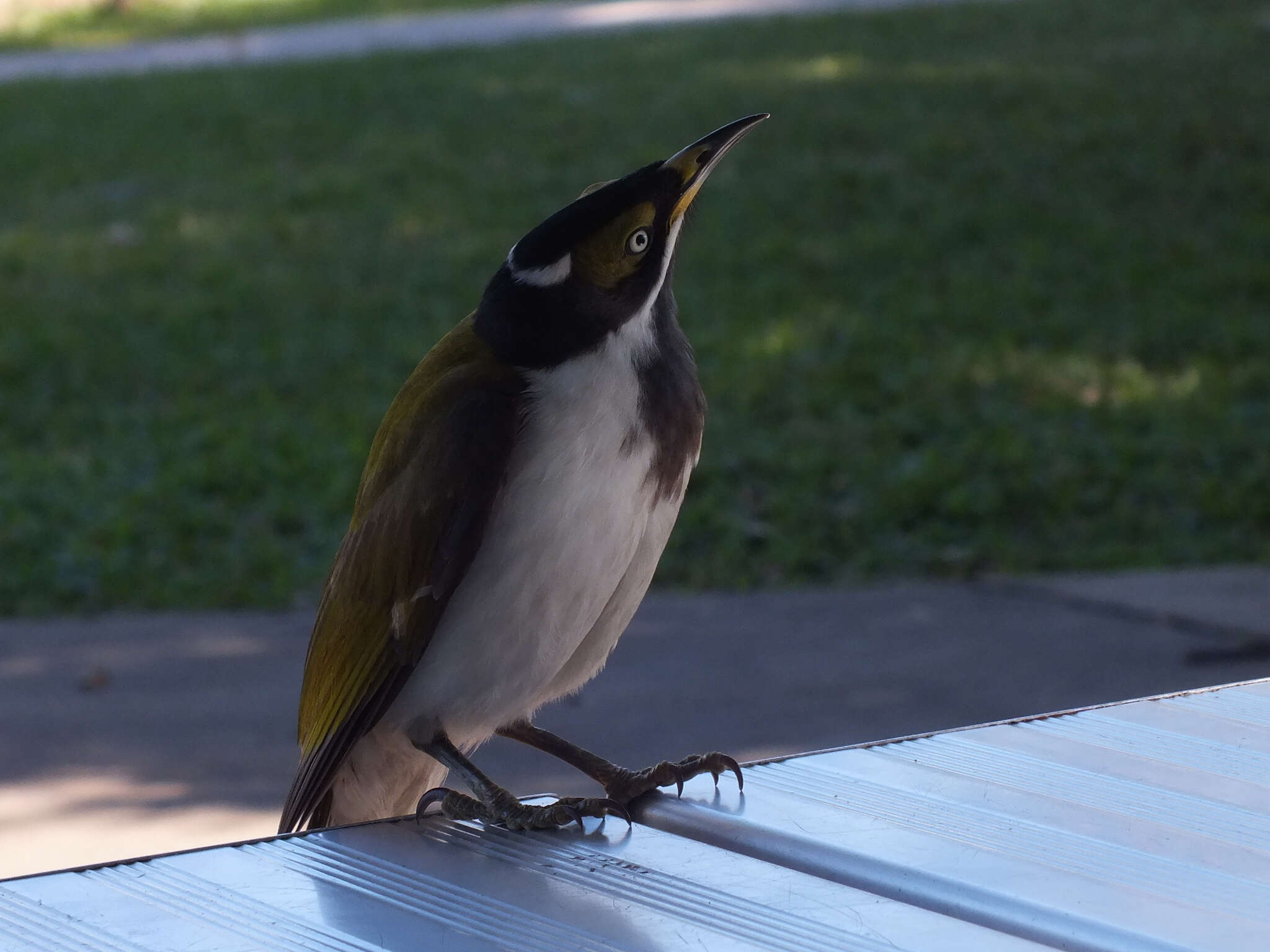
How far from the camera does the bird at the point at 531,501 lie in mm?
2303

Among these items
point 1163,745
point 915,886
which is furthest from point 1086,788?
point 915,886

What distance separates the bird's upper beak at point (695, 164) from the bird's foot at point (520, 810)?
2.63 ft

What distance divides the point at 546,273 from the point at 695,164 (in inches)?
10.0

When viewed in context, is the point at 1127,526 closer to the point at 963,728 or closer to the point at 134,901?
the point at 963,728

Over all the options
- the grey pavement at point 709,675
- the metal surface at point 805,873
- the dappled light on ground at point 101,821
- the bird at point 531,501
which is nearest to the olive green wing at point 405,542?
the bird at point 531,501

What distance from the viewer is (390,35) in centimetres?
2150

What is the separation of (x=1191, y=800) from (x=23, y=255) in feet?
34.6

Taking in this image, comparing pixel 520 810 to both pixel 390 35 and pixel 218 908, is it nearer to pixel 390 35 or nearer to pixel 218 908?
pixel 218 908

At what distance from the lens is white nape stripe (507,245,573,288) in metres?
2.33

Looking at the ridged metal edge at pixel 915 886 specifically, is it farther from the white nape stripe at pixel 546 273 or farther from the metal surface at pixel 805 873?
the white nape stripe at pixel 546 273

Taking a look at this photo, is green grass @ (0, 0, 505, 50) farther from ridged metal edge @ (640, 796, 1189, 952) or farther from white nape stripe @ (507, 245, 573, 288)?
ridged metal edge @ (640, 796, 1189, 952)

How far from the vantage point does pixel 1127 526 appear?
23.0ft

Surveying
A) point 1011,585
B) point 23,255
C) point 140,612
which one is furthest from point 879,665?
point 23,255

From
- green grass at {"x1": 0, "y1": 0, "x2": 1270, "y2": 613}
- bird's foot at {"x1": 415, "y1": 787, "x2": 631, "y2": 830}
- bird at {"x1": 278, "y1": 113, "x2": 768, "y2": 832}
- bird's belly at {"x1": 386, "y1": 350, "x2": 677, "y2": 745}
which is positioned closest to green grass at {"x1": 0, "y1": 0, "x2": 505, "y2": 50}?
green grass at {"x1": 0, "y1": 0, "x2": 1270, "y2": 613}
